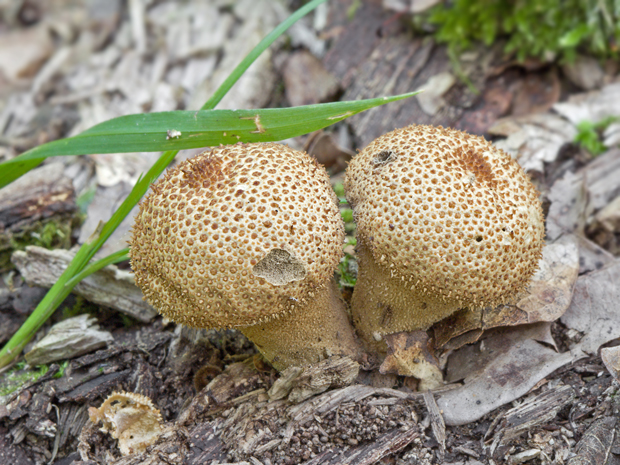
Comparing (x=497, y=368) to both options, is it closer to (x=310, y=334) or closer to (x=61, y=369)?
(x=310, y=334)

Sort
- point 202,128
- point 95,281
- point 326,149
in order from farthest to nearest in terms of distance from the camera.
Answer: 1. point 326,149
2. point 95,281
3. point 202,128

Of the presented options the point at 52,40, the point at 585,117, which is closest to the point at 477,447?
the point at 585,117

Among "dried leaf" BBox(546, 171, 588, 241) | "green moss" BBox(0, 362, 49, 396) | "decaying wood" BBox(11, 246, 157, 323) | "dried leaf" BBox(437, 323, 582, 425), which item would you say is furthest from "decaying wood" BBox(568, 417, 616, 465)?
"green moss" BBox(0, 362, 49, 396)

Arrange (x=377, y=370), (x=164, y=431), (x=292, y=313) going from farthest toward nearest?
1. (x=377, y=370)
2. (x=164, y=431)
3. (x=292, y=313)

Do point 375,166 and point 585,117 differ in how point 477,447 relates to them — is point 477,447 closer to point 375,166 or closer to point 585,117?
point 375,166

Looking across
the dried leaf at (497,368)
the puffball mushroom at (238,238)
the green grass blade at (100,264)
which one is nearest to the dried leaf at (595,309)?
the dried leaf at (497,368)

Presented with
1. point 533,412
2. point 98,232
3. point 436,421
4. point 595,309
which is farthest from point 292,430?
point 595,309
